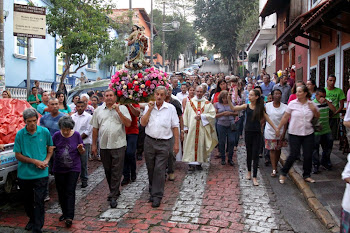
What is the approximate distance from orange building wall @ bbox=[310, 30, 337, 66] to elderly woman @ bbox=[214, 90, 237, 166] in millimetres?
4698

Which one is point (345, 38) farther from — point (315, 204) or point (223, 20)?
point (223, 20)

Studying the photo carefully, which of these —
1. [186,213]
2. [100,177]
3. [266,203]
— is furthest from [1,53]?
[266,203]

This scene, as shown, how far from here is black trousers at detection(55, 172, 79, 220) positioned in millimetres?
5258

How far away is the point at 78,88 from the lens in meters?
13.2

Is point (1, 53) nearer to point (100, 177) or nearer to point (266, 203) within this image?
point (100, 177)

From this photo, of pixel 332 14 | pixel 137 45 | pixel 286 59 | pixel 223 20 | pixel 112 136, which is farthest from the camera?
pixel 223 20

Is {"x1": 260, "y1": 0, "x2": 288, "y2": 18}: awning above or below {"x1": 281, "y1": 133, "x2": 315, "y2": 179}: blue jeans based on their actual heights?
above

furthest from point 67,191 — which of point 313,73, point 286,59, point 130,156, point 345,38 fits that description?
point 286,59

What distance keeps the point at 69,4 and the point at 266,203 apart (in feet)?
38.5

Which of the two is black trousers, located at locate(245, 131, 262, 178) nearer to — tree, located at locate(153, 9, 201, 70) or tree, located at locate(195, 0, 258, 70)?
tree, located at locate(195, 0, 258, 70)

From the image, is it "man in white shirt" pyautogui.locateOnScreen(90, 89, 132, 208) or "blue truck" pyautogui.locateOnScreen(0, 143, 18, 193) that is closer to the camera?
"blue truck" pyautogui.locateOnScreen(0, 143, 18, 193)

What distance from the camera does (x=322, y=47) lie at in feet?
42.1

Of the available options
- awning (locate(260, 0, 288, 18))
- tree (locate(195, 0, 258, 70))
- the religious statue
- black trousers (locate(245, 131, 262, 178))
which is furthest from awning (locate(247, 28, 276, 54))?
black trousers (locate(245, 131, 262, 178))

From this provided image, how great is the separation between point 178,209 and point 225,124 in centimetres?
338
